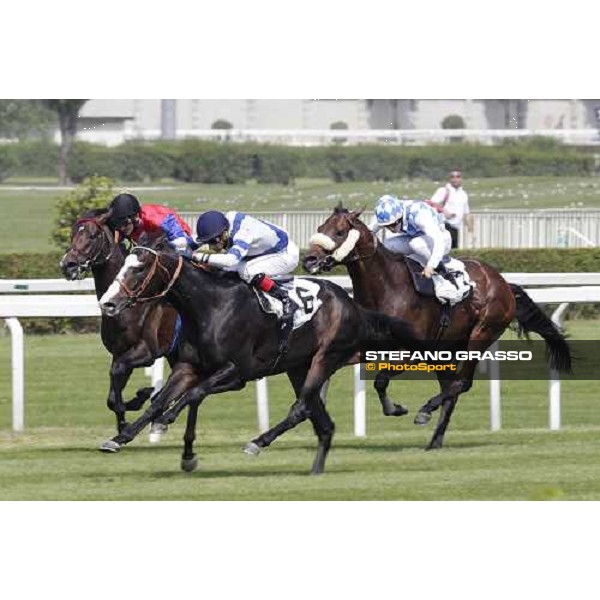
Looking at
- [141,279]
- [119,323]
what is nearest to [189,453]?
[141,279]

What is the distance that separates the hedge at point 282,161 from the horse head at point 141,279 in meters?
20.9

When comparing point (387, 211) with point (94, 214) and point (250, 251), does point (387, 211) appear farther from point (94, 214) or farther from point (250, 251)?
point (94, 214)

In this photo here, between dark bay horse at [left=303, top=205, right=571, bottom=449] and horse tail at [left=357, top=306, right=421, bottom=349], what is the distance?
0.17 metres

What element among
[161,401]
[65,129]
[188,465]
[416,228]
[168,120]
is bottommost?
[188,465]

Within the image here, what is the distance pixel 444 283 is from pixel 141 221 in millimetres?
1808

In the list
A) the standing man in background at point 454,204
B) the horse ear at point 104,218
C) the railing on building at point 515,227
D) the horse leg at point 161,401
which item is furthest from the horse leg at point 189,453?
the railing on building at point 515,227

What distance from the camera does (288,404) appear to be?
41.2ft

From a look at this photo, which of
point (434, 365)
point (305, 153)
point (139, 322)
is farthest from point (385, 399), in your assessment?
point (305, 153)

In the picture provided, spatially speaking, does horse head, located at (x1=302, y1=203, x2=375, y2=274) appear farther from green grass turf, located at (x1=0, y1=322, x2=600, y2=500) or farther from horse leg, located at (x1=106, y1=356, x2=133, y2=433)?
horse leg, located at (x1=106, y1=356, x2=133, y2=433)

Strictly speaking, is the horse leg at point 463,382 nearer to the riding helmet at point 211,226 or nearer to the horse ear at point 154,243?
the riding helmet at point 211,226

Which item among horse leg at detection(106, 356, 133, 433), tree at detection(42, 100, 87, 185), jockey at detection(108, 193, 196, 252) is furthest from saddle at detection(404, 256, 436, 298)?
tree at detection(42, 100, 87, 185)

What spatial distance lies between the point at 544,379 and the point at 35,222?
556 inches

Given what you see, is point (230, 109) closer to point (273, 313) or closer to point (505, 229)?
point (505, 229)

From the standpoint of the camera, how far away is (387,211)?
33.5ft
